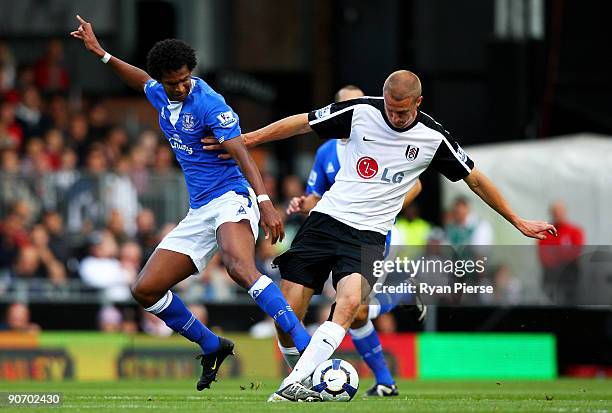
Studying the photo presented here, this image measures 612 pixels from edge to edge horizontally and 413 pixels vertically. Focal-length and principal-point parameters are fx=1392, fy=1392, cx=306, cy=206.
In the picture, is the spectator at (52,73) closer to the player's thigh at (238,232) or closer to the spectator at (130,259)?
the spectator at (130,259)

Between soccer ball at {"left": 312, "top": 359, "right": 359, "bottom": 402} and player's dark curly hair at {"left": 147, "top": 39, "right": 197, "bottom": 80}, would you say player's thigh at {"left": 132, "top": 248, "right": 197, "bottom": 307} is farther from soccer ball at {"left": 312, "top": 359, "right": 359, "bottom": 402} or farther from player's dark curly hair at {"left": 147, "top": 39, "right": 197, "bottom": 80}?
soccer ball at {"left": 312, "top": 359, "right": 359, "bottom": 402}

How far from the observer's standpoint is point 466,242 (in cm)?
1758

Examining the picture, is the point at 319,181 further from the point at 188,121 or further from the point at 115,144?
the point at 115,144

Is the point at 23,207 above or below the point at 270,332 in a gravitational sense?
above

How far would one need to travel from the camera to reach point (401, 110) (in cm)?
988

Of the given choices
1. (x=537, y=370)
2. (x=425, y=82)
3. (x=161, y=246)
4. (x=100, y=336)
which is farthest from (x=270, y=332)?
(x=161, y=246)

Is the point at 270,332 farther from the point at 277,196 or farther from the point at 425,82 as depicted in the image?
the point at 425,82

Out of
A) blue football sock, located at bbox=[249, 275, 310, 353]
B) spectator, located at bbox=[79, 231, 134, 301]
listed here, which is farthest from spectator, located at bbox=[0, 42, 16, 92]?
blue football sock, located at bbox=[249, 275, 310, 353]

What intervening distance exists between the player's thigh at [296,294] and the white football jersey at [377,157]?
23.5 inches

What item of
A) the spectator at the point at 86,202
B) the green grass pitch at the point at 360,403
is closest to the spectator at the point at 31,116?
the spectator at the point at 86,202

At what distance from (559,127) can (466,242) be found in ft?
14.3

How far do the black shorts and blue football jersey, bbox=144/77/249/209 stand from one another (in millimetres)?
637

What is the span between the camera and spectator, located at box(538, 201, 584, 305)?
15.9 metres

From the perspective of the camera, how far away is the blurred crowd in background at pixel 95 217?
1791cm
